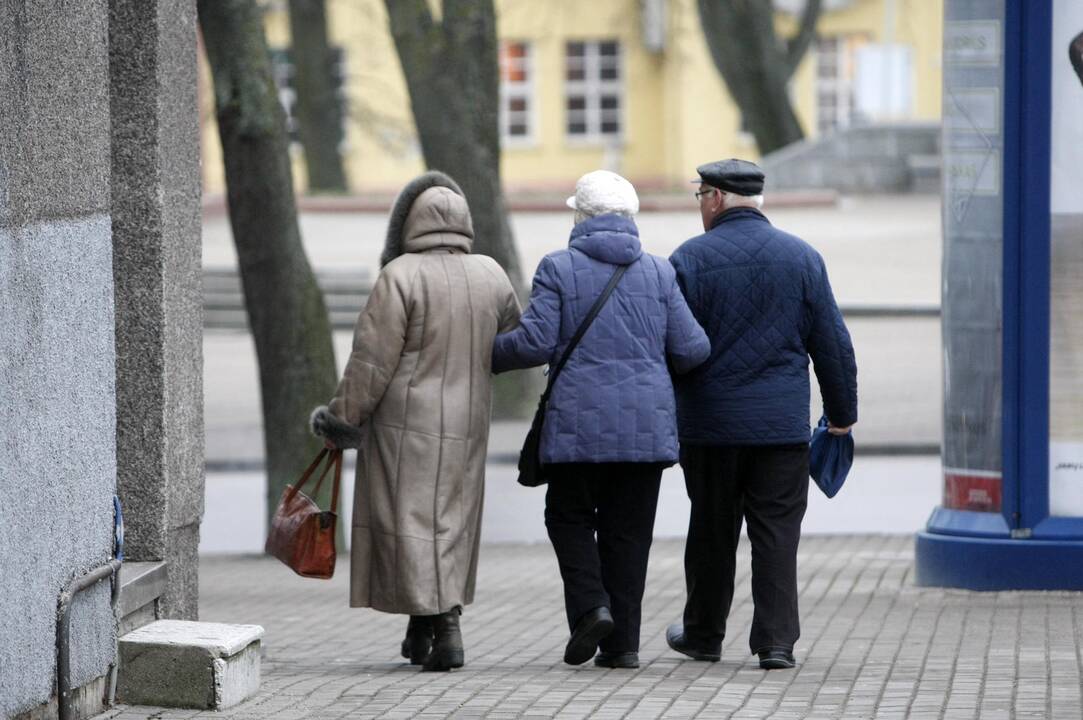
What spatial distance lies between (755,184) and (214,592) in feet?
14.5

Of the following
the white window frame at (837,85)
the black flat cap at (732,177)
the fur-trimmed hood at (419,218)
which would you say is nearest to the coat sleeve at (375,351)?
the fur-trimmed hood at (419,218)

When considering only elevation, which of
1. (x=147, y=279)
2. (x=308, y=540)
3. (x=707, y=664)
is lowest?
(x=707, y=664)

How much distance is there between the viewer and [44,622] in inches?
217

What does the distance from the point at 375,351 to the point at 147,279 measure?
0.78 meters

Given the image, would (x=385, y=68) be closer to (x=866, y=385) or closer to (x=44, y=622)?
(x=866, y=385)

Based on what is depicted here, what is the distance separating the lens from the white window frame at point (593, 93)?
165 feet

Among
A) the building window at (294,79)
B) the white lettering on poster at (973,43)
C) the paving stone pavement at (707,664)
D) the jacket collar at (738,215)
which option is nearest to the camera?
the paving stone pavement at (707,664)

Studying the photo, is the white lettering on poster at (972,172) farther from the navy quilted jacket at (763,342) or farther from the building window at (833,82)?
the building window at (833,82)

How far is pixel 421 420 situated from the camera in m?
7.02

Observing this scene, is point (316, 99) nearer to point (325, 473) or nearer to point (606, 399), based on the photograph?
point (325, 473)

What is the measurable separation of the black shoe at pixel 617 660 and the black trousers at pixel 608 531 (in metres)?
0.02

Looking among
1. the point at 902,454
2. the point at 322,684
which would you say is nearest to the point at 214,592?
the point at 322,684

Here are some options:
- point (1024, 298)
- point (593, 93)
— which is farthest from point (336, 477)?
point (593, 93)

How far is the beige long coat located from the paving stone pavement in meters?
0.35
